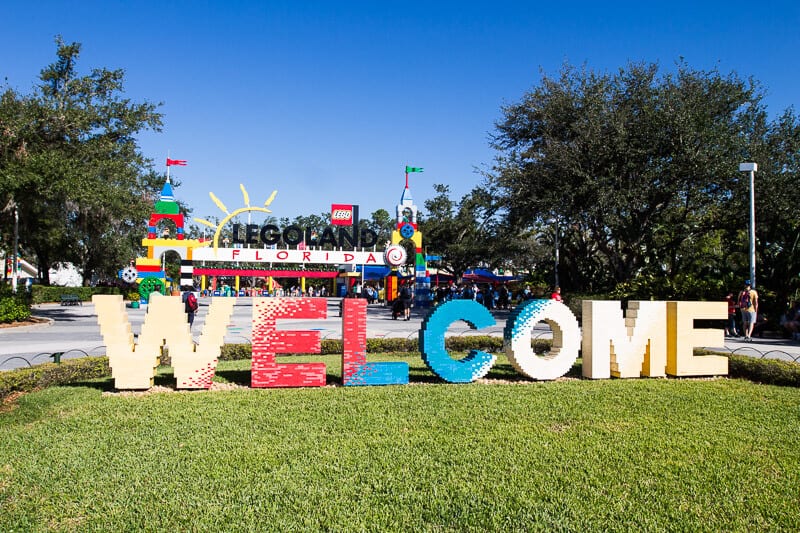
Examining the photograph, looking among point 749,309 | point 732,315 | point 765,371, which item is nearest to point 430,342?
point 765,371

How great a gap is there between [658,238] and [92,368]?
27.4 m

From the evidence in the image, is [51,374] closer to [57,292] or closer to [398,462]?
[398,462]

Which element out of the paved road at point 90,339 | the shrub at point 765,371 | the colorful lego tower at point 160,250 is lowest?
the paved road at point 90,339

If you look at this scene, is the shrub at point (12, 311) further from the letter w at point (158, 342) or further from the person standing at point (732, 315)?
the person standing at point (732, 315)

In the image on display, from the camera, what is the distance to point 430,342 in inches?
419

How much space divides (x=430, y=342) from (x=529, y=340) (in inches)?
73.0

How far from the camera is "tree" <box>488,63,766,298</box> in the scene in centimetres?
2461

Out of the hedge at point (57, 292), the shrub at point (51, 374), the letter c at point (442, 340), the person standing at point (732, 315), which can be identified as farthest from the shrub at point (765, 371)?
the hedge at point (57, 292)

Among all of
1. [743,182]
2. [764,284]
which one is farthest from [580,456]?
[743,182]

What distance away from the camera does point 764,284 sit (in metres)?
21.5

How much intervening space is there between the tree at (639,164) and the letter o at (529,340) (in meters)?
12.6

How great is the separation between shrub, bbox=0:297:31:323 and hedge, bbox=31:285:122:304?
16.8 m

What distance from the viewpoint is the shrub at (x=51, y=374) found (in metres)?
9.55

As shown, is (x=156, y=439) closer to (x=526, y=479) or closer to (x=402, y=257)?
(x=526, y=479)
